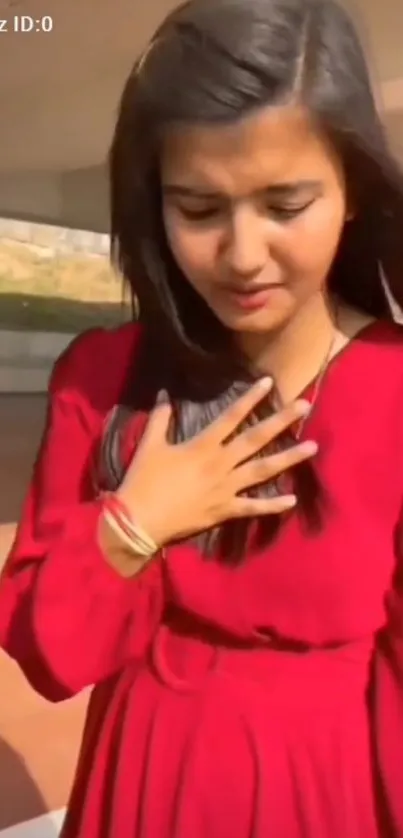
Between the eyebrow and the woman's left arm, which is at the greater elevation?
the eyebrow

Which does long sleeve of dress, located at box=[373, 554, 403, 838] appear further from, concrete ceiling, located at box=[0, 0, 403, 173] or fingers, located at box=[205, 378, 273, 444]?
concrete ceiling, located at box=[0, 0, 403, 173]

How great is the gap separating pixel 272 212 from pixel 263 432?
0.10 meters

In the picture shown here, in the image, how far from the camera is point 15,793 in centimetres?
103

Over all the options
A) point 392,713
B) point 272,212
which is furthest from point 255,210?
point 392,713

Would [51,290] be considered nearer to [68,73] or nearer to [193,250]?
[68,73]

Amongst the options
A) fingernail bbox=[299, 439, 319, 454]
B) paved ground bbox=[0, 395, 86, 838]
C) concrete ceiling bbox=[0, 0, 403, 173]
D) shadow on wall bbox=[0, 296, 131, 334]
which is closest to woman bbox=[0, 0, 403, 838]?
fingernail bbox=[299, 439, 319, 454]

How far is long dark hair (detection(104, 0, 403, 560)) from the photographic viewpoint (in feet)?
1.46

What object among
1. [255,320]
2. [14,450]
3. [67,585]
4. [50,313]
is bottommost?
[14,450]

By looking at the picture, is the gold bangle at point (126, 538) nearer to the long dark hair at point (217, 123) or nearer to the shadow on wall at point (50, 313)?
the long dark hair at point (217, 123)

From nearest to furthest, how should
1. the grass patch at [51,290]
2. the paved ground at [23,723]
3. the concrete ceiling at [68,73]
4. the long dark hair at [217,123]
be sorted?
the long dark hair at [217,123]
the concrete ceiling at [68,73]
the grass patch at [51,290]
the paved ground at [23,723]

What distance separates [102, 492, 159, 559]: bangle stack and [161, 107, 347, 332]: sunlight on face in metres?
0.10

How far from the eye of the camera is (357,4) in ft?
1.71

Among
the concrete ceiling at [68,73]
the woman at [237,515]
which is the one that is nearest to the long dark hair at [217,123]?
the woman at [237,515]

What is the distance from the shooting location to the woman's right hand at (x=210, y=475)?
502 millimetres
